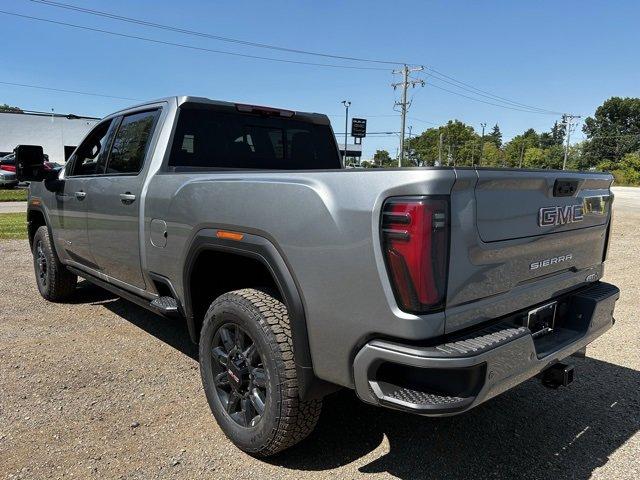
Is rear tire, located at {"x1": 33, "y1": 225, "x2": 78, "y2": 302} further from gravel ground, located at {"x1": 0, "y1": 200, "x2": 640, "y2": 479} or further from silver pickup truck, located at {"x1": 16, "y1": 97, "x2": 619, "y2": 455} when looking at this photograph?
silver pickup truck, located at {"x1": 16, "y1": 97, "x2": 619, "y2": 455}

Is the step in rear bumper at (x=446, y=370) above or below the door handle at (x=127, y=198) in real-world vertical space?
below

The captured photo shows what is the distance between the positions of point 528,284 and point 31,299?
18.0 ft

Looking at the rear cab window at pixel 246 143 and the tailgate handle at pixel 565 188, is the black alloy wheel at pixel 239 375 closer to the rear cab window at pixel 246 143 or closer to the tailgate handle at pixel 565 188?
the rear cab window at pixel 246 143

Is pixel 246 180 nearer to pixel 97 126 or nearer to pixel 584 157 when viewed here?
pixel 97 126

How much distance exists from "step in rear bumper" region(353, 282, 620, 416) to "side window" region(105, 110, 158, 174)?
2465 millimetres

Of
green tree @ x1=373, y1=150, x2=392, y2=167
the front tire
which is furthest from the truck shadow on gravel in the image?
green tree @ x1=373, y1=150, x2=392, y2=167

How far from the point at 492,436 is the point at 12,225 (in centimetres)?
1292

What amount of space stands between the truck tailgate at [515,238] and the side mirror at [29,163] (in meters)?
4.24

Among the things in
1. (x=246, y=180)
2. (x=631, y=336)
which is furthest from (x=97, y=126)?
(x=631, y=336)

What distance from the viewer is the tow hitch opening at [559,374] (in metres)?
2.59

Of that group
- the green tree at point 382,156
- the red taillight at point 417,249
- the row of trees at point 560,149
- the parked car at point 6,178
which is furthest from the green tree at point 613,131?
the red taillight at point 417,249

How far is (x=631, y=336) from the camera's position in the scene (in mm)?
4738

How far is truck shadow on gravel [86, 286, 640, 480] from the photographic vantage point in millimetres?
2650

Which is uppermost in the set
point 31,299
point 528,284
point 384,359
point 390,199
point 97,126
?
point 97,126
